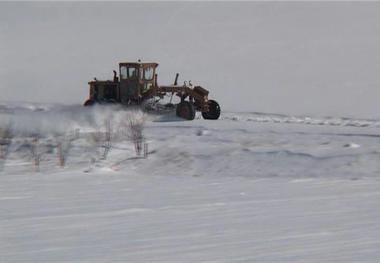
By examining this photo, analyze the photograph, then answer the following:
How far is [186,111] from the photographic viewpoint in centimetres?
2462

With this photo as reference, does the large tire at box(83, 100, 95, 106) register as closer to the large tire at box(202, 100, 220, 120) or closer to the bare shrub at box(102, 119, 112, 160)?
the large tire at box(202, 100, 220, 120)

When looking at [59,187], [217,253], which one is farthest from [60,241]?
[59,187]

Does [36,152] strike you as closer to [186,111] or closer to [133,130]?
[133,130]

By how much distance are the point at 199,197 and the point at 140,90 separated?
15007 millimetres

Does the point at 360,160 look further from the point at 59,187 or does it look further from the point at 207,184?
the point at 59,187

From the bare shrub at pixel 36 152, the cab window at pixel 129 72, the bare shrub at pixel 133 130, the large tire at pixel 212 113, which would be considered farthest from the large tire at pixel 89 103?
the bare shrub at pixel 36 152

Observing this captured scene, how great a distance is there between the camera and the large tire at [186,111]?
2456 cm

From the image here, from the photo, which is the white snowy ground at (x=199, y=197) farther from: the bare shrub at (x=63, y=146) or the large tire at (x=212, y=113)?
the large tire at (x=212, y=113)

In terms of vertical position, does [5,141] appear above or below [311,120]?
above

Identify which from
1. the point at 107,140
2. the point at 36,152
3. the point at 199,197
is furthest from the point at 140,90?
the point at 199,197

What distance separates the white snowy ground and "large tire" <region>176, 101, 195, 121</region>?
9.57 ft

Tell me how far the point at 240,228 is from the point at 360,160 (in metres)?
7.90

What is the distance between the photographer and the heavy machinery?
1002 inches

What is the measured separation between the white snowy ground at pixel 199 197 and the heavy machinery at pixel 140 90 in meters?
3.87
